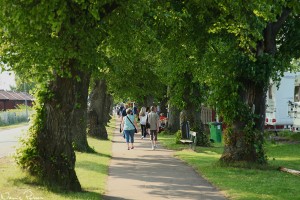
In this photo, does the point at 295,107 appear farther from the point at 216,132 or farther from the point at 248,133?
the point at 248,133

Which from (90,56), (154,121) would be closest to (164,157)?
(154,121)

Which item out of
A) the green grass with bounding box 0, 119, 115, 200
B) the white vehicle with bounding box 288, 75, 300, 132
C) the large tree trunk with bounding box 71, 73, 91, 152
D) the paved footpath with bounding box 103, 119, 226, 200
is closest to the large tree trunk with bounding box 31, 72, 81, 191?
the green grass with bounding box 0, 119, 115, 200

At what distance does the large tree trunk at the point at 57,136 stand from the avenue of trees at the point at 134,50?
2 centimetres

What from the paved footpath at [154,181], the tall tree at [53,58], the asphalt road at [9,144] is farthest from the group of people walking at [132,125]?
the tall tree at [53,58]

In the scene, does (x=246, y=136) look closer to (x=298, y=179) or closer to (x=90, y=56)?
(x=298, y=179)

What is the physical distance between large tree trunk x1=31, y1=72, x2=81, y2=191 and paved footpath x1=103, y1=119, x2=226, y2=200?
108 centimetres

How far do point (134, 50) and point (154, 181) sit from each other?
15.1 ft

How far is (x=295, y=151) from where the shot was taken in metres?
20.7

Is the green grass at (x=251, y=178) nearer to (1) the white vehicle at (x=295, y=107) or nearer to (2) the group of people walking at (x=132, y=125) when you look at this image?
(2) the group of people walking at (x=132, y=125)

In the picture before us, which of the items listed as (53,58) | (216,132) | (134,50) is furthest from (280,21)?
(216,132)

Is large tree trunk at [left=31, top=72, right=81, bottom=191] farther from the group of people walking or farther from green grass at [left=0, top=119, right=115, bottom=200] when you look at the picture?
the group of people walking

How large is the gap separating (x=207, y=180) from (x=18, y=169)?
508cm

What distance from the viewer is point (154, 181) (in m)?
12.6

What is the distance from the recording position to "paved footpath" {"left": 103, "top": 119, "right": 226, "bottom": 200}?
34.4 ft
